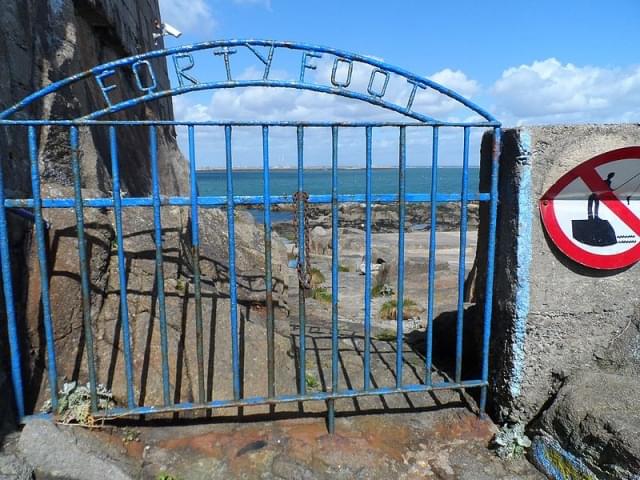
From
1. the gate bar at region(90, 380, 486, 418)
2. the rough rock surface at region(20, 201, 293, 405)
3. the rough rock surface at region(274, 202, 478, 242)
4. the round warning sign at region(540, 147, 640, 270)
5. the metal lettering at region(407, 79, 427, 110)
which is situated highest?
the metal lettering at region(407, 79, 427, 110)

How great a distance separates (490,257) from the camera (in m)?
3.45

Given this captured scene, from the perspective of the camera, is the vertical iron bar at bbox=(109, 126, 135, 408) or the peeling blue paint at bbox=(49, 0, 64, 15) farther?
the peeling blue paint at bbox=(49, 0, 64, 15)

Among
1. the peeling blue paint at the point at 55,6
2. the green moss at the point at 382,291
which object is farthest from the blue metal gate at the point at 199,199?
the green moss at the point at 382,291

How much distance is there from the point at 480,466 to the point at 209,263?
2873mm

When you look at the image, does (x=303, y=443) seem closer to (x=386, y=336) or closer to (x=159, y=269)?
(x=159, y=269)

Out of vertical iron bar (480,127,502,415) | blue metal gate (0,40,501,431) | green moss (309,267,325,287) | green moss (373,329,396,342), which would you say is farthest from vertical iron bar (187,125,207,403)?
green moss (309,267,325,287)

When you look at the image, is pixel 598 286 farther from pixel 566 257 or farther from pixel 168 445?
pixel 168 445

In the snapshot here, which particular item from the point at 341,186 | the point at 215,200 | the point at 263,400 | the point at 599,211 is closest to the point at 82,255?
the point at 215,200

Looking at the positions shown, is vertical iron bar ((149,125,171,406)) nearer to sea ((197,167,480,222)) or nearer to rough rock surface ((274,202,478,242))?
sea ((197,167,480,222))

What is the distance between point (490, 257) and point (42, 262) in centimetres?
291

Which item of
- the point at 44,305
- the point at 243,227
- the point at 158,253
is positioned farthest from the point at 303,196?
the point at 243,227

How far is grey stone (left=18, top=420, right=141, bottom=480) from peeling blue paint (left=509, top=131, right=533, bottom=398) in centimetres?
255

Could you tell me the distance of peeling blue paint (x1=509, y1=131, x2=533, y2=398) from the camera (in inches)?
127

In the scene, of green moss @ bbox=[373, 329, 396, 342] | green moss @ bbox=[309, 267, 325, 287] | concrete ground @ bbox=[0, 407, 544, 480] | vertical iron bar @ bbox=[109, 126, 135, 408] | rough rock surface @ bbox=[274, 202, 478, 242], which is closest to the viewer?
concrete ground @ bbox=[0, 407, 544, 480]
